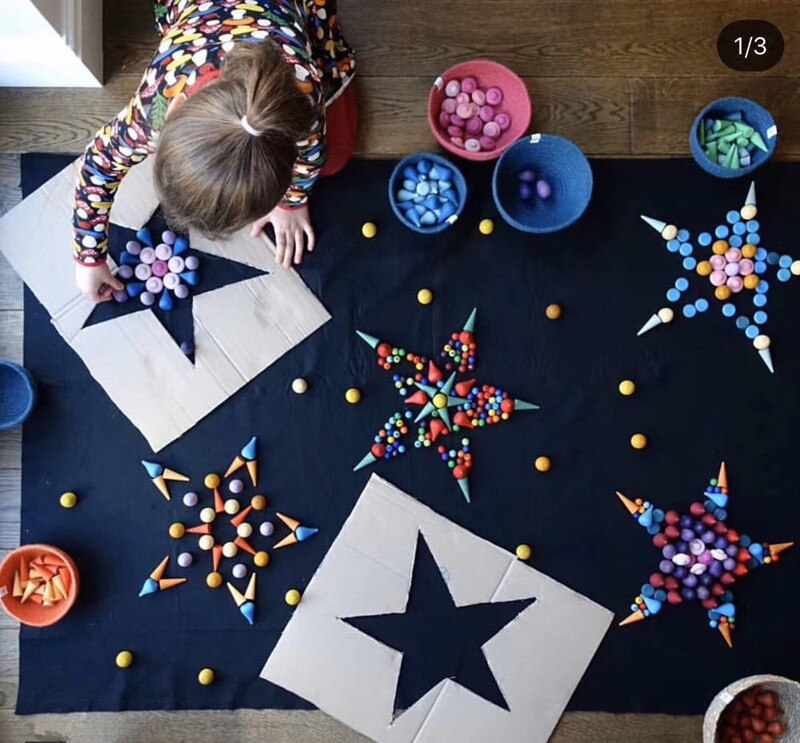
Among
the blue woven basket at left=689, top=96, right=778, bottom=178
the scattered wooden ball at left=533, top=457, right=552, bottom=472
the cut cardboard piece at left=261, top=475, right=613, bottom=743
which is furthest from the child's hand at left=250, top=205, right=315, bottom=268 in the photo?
the blue woven basket at left=689, top=96, right=778, bottom=178

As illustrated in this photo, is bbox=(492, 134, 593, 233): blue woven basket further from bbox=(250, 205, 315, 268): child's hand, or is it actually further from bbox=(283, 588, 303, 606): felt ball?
bbox=(283, 588, 303, 606): felt ball

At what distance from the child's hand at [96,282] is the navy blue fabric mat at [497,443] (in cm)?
10

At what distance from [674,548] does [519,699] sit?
35 centimetres

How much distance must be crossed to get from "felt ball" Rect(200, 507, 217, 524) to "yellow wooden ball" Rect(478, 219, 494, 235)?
0.65m

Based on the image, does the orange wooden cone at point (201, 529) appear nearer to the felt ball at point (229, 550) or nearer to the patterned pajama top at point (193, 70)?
the felt ball at point (229, 550)

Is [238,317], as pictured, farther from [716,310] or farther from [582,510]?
[716,310]

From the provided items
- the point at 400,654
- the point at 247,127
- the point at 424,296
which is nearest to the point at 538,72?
the point at 424,296

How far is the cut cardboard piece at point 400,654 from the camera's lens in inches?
52.7

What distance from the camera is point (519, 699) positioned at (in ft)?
4.42

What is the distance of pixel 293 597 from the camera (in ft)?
4.40

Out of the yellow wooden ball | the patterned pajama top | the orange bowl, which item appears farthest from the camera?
the yellow wooden ball

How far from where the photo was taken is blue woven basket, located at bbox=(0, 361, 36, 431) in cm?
133

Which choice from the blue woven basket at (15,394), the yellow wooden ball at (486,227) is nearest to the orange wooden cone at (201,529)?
the blue woven basket at (15,394)

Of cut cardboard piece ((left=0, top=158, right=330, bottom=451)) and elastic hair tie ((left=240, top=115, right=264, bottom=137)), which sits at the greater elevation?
elastic hair tie ((left=240, top=115, right=264, bottom=137))
